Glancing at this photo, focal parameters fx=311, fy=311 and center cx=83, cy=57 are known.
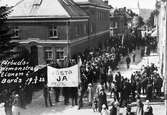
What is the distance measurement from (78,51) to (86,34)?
568 centimetres

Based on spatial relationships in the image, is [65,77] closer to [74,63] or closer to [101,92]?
[101,92]

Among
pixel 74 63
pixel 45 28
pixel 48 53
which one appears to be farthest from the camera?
pixel 48 53

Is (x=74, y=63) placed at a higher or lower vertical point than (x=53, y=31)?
lower

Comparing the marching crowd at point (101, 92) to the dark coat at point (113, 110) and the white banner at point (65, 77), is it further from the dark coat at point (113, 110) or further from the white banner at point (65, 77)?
the white banner at point (65, 77)

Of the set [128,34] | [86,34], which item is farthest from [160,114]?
[128,34]

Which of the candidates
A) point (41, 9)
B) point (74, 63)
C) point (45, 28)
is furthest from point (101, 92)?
point (45, 28)

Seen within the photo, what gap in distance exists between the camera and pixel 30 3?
26.8 metres

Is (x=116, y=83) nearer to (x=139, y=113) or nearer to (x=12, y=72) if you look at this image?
(x=139, y=113)

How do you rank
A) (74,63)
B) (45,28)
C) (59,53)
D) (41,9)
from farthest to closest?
(59,53) → (45,28) → (41,9) → (74,63)

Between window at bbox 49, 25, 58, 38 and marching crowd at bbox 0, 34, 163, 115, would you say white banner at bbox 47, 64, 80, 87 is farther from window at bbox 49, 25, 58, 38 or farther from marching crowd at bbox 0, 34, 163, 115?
window at bbox 49, 25, 58, 38

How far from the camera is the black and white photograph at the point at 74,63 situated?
14109 mm

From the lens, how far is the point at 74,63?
74.1ft

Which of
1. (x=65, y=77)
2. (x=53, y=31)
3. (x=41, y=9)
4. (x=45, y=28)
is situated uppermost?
(x=41, y=9)

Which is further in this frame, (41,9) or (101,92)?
(41,9)
